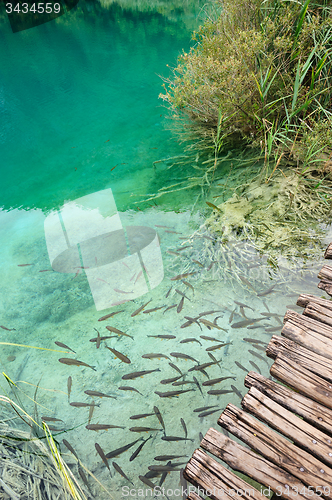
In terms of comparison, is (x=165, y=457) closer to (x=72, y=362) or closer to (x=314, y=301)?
(x=72, y=362)

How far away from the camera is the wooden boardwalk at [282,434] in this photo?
1.33 metres

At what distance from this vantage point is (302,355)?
175 cm

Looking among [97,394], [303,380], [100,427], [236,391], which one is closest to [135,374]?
[97,394]

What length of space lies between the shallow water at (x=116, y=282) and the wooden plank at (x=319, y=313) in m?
0.51

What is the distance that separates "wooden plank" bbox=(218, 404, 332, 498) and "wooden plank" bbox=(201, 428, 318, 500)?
0.11 ft

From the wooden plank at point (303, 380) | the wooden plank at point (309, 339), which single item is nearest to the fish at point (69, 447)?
the wooden plank at point (303, 380)

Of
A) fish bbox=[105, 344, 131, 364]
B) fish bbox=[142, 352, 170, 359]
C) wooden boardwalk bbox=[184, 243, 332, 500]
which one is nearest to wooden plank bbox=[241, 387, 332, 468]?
wooden boardwalk bbox=[184, 243, 332, 500]

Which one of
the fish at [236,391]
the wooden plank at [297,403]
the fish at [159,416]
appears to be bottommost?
the fish at [159,416]

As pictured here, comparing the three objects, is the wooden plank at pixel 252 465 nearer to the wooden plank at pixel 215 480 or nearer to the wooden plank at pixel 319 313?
the wooden plank at pixel 215 480

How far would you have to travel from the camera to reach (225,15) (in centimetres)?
392

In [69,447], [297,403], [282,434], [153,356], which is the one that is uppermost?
[297,403]

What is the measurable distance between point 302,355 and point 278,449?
0.55 meters

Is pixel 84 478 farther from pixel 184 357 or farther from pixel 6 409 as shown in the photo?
pixel 184 357

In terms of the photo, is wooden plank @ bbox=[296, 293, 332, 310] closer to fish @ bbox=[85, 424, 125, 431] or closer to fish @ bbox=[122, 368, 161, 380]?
fish @ bbox=[122, 368, 161, 380]
